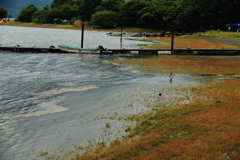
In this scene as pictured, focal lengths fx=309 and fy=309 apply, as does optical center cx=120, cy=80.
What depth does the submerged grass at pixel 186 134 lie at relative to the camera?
12.6 m

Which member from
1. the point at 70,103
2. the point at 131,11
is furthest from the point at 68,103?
the point at 131,11

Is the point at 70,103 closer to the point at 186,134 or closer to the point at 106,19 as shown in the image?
the point at 186,134

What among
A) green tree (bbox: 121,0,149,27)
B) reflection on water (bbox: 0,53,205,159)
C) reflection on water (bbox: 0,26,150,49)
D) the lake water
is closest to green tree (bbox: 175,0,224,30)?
reflection on water (bbox: 0,26,150,49)

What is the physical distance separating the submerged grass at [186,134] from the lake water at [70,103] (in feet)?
3.85

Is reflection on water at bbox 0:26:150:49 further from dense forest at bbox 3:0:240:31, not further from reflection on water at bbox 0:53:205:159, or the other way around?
reflection on water at bbox 0:53:205:159

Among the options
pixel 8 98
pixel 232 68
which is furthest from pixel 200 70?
pixel 8 98

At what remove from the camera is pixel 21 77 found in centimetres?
3431

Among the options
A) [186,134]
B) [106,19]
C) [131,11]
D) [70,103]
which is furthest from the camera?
[106,19]

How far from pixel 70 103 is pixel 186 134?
10.3 meters

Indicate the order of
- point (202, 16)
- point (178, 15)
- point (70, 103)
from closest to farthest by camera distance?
point (70, 103) → point (202, 16) → point (178, 15)

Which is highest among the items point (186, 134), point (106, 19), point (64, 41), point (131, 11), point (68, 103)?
point (131, 11)

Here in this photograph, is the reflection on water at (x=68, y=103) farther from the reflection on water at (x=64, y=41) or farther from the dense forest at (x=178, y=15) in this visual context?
the dense forest at (x=178, y=15)

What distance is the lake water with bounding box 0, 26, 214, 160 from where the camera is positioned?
49.0ft

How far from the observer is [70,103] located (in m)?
22.5
